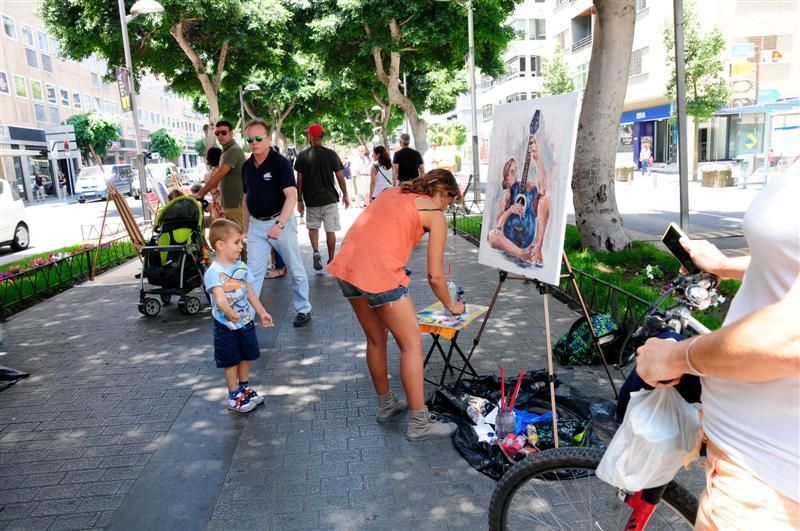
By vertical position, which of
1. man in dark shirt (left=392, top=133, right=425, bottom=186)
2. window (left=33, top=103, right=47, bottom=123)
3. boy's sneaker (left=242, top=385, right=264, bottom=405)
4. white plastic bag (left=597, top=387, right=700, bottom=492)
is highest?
window (left=33, top=103, right=47, bottom=123)

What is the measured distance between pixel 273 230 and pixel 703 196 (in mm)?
17417

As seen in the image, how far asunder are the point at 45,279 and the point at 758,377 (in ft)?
31.1

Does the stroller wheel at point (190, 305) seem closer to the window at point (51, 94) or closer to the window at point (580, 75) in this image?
the window at point (580, 75)

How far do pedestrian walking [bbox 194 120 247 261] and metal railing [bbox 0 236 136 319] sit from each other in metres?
2.65

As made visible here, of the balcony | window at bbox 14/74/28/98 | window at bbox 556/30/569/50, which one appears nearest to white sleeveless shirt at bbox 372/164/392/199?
the balcony

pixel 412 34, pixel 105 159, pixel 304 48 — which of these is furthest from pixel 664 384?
pixel 105 159

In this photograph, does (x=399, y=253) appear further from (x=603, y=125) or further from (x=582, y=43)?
(x=582, y=43)

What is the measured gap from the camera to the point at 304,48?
76.5ft

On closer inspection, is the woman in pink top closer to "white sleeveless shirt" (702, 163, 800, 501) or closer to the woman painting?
"white sleeveless shirt" (702, 163, 800, 501)

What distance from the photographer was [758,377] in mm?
1395

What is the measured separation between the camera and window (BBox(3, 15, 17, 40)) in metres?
37.0

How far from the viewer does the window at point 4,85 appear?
120 feet

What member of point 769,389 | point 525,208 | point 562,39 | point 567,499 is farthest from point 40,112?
point 769,389

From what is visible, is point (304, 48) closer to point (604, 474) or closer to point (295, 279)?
point (295, 279)
